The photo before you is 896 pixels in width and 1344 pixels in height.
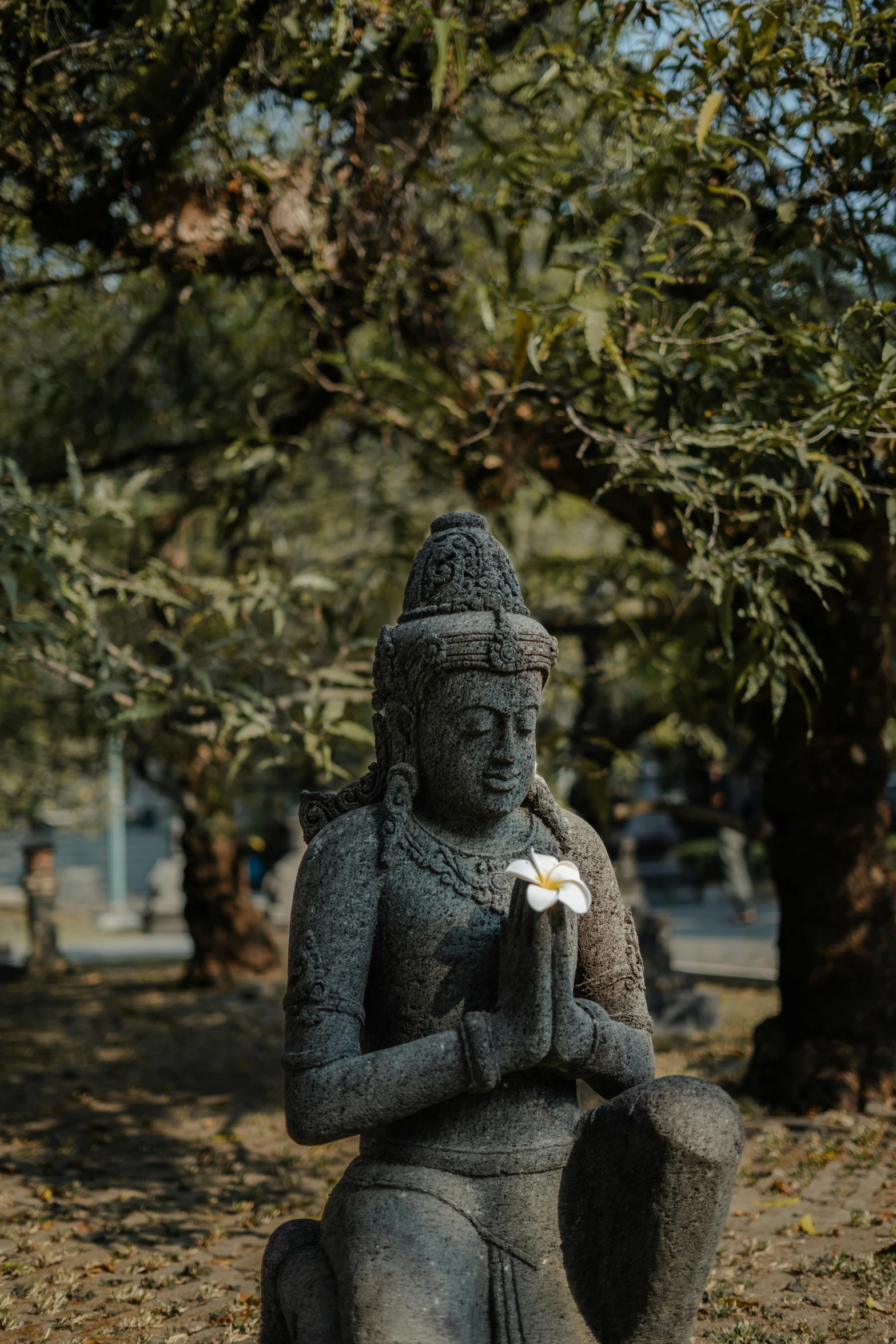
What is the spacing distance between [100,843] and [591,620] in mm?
25547

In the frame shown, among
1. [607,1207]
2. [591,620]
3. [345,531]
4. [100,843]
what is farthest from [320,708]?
[100,843]

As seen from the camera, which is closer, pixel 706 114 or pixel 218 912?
pixel 706 114

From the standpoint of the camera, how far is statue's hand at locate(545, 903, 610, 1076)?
2.76m

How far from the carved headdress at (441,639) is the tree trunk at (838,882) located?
407 centimetres

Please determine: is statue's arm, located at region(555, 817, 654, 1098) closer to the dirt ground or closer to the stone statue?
the stone statue

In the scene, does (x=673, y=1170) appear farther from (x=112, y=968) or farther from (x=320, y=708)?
(x=112, y=968)

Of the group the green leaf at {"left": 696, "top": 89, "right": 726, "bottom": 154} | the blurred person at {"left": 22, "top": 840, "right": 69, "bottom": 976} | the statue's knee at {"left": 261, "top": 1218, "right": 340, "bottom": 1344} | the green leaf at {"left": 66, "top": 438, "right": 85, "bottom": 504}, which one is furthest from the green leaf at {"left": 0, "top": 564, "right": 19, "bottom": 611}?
the blurred person at {"left": 22, "top": 840, "right": 69, "bottom": 976}

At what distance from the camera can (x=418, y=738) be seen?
10.3 feet

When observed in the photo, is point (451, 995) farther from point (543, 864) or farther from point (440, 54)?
point (440, 54)

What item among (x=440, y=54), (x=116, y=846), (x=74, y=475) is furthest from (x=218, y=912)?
(x=116, y=846)

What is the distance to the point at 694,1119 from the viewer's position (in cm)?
262

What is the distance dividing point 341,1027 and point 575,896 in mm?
651

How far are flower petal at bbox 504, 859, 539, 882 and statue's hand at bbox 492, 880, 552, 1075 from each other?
1.2 inches

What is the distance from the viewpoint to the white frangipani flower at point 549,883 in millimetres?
2607
